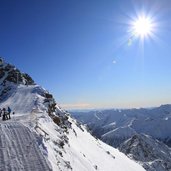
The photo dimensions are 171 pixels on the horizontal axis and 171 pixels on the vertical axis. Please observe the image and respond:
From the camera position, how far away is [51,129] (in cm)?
3656

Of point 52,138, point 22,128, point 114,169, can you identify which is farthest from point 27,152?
point 114,169

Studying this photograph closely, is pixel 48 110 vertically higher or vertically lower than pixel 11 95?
lower

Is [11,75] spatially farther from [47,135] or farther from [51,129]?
[47,135]

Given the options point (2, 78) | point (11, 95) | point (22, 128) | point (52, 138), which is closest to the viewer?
point (22, 128)

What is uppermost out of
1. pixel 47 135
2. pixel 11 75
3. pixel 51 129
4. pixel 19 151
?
pixel 11 75

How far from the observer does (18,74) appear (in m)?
73.1

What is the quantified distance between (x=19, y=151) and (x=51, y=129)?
39.6ft

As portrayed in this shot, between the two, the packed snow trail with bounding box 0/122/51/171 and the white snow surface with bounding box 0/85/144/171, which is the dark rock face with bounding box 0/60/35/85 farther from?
the packed snow trail with bounding box 0/122/51/171

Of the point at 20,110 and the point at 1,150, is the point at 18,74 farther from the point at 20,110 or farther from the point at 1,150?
the point at 1,150

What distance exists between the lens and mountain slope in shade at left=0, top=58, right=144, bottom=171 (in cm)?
2893

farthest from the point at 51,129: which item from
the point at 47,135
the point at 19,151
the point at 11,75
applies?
the point at 11,75

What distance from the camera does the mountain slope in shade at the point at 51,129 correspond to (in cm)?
2893

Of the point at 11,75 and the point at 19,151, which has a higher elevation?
the point at 11,75

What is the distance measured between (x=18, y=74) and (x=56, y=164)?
5092 centimetres
